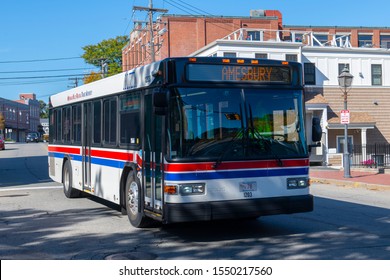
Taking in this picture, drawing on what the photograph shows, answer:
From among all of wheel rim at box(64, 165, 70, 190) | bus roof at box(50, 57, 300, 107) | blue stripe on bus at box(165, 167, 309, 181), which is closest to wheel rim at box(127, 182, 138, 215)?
blue stripe on bus at box(165, 167, 309, 181)

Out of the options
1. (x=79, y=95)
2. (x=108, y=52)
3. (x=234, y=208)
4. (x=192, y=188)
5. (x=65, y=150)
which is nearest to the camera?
(x=192, y=188)

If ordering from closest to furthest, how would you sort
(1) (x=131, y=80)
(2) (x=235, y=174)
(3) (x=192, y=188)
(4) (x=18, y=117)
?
(3) (x=192, y=188)
(2) (x=235, y=174)
(1) (x=131, y=80)
(4) (x=18, y=117)

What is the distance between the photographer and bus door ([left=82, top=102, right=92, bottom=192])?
39.1 feet

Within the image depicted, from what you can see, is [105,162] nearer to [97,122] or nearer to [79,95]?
[97,122]

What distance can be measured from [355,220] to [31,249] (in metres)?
6.36

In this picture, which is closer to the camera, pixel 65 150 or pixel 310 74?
pixel 65 150

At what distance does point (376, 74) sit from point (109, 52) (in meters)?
51.2

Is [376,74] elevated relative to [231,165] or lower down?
elevated

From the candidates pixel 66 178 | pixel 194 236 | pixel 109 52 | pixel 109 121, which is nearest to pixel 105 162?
pixel 109 121

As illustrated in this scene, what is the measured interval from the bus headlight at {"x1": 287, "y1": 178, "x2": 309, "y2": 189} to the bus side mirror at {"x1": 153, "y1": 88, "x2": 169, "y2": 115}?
2.46 m

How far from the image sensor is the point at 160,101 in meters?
7.54

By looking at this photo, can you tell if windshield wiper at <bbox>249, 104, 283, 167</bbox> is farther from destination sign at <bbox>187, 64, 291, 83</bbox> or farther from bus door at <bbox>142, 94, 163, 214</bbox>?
bus door at <bbox>142, 94, 163, 214</bbox>

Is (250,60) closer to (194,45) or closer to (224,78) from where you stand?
(224,78)

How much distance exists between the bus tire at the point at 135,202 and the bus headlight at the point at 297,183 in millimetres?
2562
